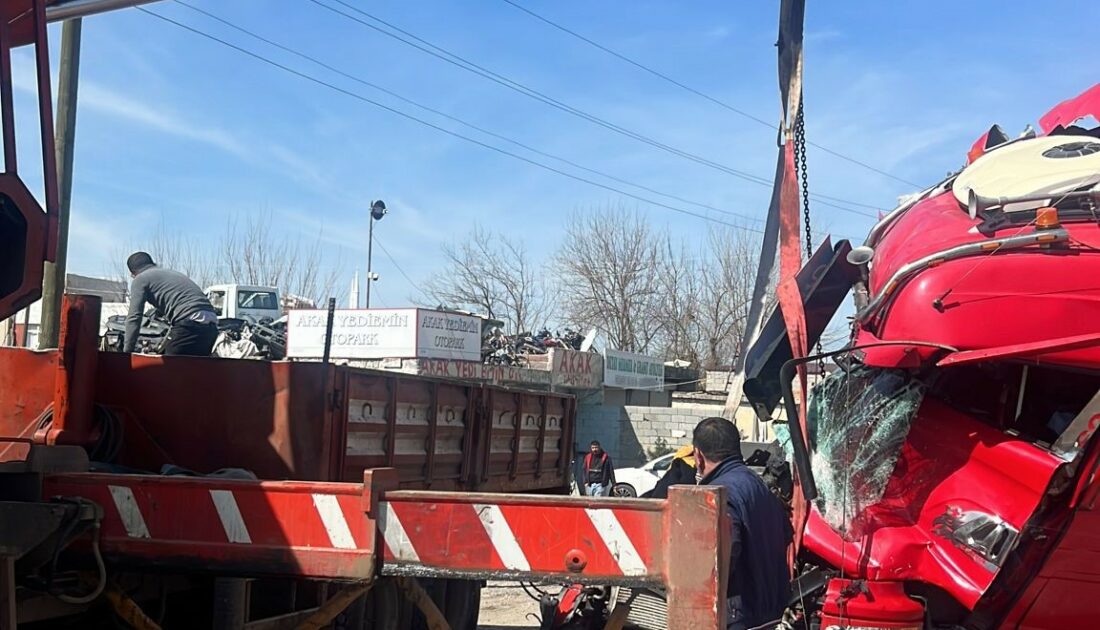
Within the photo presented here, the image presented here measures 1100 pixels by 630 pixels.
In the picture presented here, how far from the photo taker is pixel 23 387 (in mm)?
4238

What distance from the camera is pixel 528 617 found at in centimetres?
887

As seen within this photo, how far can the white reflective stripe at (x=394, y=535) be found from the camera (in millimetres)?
3021

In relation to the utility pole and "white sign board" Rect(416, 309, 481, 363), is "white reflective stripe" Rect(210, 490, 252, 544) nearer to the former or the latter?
the utility pole

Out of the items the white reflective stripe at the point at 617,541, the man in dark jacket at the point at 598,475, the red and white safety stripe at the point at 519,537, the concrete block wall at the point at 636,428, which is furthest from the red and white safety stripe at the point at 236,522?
the concrete block wall at the point at 636,428

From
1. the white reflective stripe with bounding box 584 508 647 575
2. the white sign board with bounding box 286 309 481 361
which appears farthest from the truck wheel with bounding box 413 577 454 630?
the white sign board with bounding box 286 309 481 361

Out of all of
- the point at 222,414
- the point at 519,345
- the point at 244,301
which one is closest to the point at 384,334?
the point at 244,301

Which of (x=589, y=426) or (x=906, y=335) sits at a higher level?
(x=906, y=335)

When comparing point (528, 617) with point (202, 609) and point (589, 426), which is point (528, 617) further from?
point (589, 426)

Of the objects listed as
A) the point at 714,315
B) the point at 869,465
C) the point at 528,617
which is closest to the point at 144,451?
the point at 869,465

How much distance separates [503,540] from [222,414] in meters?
2.02

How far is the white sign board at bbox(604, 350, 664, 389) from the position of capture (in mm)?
→ 30547

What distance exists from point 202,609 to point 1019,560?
346cm

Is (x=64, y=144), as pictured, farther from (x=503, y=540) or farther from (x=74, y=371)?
(x=503, y=540)

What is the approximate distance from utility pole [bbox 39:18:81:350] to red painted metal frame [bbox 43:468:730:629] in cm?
593
